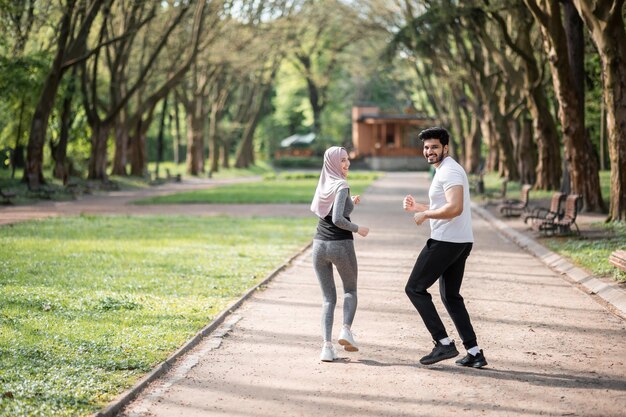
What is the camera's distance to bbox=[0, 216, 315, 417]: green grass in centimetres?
698

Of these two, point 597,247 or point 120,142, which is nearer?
point 597,247

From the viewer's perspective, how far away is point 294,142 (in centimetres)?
9106

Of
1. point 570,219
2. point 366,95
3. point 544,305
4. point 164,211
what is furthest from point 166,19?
point 366,95

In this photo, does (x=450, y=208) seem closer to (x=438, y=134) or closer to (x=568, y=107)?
(x=438, y=134)

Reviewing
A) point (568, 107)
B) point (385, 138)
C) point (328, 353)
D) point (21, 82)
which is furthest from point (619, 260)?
point (385, 138)

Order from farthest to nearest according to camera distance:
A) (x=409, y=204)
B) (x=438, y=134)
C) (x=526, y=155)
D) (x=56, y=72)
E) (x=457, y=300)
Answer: (x=526, y=155)
(x=56, y=72)
(x=457, y=300)
(x=438, y=134)
(x=409, y=204)

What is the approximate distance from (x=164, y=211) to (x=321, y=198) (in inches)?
837

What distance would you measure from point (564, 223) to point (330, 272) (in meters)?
12.0

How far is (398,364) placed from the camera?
317 inches

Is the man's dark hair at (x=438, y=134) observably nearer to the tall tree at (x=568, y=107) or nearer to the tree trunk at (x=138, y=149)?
the tall tree at (x=568, y=107)

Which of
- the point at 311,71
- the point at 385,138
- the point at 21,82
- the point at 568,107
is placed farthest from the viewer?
the point at 385,138

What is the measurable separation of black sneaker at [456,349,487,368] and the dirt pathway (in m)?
0.06

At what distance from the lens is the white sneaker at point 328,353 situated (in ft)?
26.6

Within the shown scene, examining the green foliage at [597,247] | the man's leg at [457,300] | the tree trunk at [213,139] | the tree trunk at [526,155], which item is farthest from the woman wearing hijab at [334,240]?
the tree trunk at [213,139]
